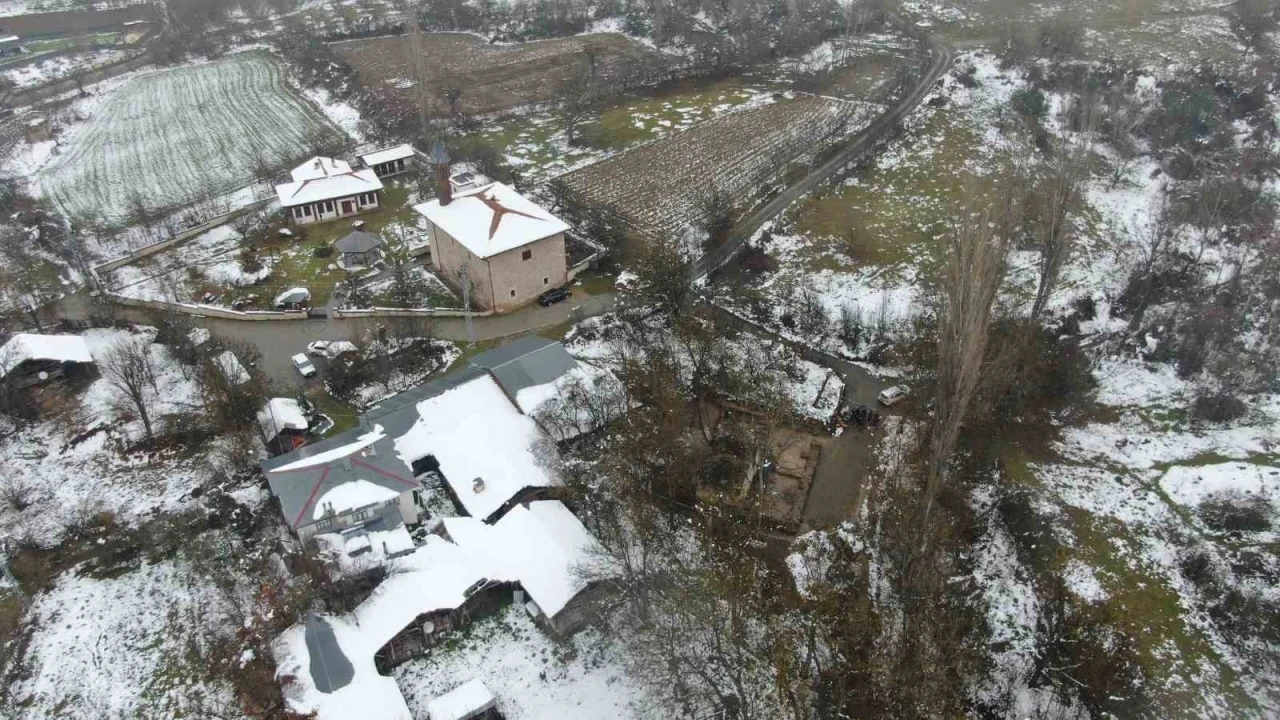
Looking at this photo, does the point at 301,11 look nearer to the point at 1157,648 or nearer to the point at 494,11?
the point at 494,11

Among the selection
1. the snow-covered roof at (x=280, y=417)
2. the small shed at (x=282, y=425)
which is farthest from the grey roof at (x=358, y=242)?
the small shed at (x=282, y=425)

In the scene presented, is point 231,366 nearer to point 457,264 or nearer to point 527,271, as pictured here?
point 457,264

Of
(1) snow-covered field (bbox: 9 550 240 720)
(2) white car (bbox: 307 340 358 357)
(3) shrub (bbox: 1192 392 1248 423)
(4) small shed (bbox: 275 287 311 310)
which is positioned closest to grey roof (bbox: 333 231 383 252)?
(4) small shed (bbox: 275 287 311 310)

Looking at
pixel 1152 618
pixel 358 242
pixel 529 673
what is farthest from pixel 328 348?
pixel 1152 618

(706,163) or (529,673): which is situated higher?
A: (706,163)

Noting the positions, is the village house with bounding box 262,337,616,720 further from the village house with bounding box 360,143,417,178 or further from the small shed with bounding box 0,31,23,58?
the small shed with bounding box 0,31,23,58

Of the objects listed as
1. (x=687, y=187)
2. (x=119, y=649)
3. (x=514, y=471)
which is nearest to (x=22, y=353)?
(x=119, y=649)

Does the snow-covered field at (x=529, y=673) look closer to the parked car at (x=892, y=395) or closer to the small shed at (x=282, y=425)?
the small shed at (x=282, y=425)
